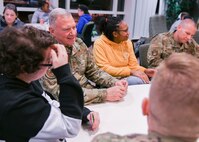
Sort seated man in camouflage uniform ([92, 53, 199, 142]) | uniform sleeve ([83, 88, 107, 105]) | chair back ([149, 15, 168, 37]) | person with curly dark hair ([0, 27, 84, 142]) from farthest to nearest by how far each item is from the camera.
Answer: chair back ([149, 15, 168, 37]) → uniform sleeve ([83, 88, 107, 105]) → person with curly dark hair ([0, 27, 84, 142]) → seated man in camouflage uniform ([92, 53, 199, 142])

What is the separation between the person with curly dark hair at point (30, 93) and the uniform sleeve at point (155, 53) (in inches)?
68.4

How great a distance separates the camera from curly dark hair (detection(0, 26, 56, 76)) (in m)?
0.91

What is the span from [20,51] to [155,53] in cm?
192

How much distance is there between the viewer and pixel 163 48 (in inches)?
105

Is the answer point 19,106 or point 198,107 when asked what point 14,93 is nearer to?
point 19,106

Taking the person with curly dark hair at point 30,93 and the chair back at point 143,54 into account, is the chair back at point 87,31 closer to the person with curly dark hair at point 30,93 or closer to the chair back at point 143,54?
the chair back at point 143,54

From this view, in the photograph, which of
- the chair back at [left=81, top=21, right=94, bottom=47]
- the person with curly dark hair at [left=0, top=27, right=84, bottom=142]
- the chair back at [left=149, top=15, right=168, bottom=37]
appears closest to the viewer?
the person with curly dark hair at [left=0, top=27, right=84, bottom=142]

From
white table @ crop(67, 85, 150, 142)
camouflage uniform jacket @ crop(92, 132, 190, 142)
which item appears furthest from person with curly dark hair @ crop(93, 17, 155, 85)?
camouflage uniform jacket @ crop(92, 132, 190, 142)

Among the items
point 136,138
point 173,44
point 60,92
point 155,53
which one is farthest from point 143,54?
point 136,138

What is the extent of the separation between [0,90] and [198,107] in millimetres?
655

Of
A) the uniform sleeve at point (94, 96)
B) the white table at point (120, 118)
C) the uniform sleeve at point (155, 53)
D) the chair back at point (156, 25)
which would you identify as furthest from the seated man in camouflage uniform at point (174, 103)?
the chair back at point (156, 25)

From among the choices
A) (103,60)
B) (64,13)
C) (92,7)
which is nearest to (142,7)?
(92,7)

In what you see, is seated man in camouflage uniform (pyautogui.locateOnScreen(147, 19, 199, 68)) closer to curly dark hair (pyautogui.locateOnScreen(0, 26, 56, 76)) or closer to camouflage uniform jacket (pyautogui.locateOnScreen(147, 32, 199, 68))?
camouflage uniform jacket (pyautogui.locateOnScreen(147, 32, 199, 68))

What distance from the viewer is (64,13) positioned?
1.89 metres
